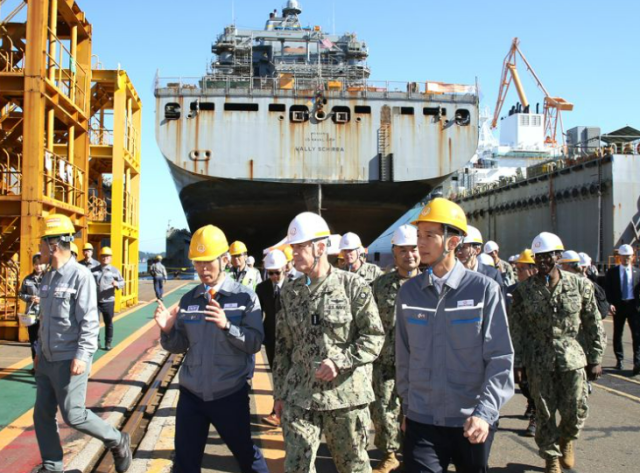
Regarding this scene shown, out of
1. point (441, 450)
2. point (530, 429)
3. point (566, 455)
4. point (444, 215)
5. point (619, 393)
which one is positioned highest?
point (444, 215)

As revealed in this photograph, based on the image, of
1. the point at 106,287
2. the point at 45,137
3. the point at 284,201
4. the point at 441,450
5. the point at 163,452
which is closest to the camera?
the point at 441,450

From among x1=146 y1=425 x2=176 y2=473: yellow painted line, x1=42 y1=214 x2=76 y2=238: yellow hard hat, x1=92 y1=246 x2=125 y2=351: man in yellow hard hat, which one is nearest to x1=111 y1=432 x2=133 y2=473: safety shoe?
x1=146 y1=425 x2=176 y2=473: yellow painted line

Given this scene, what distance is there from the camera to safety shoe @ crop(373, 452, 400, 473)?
4.18 m

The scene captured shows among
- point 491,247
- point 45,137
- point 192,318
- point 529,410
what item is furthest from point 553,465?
point 45,137

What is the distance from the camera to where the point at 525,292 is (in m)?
4.35

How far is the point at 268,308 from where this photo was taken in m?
4.72

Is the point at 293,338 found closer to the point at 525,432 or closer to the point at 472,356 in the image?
A: the point at 472,356

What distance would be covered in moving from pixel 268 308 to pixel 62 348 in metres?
1.60

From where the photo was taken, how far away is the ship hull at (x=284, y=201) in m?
18.0

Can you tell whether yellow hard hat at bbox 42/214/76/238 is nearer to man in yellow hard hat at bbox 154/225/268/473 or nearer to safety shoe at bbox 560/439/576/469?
man in yellow hard hat at bbox 154/225/268/473

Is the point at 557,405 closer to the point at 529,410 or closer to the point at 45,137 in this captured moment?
the point at 529,410

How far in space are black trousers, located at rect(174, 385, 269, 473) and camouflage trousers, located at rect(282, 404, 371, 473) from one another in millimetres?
356

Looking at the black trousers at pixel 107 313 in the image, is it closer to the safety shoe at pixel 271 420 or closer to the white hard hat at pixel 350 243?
the safety shoe at pixel 271 420

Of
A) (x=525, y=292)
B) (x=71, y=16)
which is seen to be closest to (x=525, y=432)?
(x=525, y=292)
